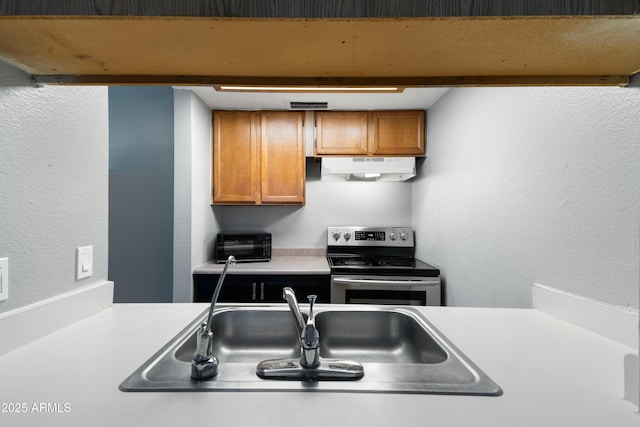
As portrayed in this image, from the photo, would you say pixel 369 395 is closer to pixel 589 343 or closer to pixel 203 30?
pixel 589 343

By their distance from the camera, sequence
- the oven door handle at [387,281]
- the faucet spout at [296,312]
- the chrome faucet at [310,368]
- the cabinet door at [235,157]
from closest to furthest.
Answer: the chrome faucet at [310,368] < the faucet spout at [296,312] < the oven door handle at [387,281] < the cabinet door at [235,157]

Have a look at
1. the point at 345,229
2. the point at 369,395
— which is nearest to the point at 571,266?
the point at 369,395

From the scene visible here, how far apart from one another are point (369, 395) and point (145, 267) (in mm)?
2280

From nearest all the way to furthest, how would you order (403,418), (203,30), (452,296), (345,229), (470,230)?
(403,418), (203,30), (470,230), (452,296), (345,229)

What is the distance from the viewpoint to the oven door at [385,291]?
2066 millimetres

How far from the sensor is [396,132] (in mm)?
2553

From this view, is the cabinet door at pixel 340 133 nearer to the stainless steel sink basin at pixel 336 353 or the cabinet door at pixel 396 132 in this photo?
the cabinet door at pixel 396 132

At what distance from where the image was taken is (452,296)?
2021 mm

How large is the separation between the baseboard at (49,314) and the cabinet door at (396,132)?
7.02 ft

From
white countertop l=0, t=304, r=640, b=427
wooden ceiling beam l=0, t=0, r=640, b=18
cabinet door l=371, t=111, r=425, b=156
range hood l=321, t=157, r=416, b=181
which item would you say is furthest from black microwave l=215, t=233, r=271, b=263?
wooden ceiling beam l=0, t=0, r=640, b=18

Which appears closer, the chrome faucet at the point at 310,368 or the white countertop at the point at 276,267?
the chrome faucet at the point at 310,368

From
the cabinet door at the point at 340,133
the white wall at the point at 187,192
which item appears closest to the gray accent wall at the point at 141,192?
the white wall at the point at 187,192

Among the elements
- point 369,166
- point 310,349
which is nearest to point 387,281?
point 369,166

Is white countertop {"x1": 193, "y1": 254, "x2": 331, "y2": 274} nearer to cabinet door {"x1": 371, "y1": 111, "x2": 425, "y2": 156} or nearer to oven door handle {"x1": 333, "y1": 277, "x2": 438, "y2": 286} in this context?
oven door handle {"x1": 333, "y1": 277, "x2": 438, "y2": 286}
